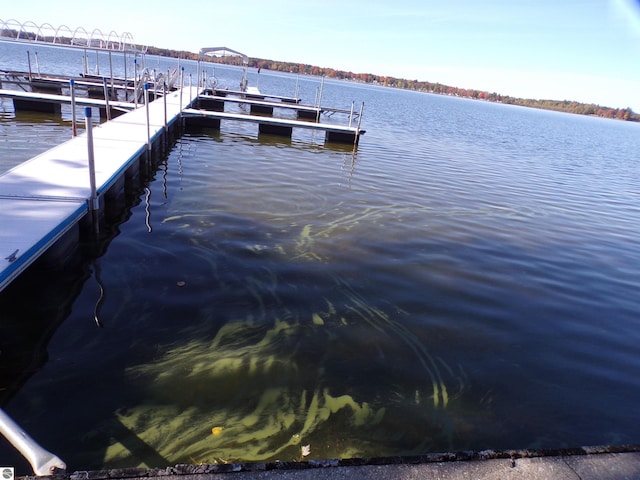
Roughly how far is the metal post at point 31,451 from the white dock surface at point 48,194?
6.68 ft

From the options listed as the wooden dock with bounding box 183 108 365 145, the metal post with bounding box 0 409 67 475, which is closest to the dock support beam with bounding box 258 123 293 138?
the wooden dock with bounding box 183 108 365 145

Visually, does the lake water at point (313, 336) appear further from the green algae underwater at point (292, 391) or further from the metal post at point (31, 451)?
the metal post at point (31, 451)

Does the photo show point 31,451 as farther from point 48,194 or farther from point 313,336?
point 48,194

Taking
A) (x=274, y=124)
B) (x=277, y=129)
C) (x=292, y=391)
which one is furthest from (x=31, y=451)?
(x=277, y=129)

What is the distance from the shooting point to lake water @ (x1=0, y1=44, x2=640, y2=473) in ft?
10.3

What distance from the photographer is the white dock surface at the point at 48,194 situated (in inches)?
157

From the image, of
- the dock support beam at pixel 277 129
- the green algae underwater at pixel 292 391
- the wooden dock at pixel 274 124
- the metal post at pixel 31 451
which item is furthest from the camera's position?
the dock support beam at pixel 277 129

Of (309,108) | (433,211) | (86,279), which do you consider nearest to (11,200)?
(86,279)

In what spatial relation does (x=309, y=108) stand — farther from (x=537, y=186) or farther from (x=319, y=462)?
(x=319, y=462)

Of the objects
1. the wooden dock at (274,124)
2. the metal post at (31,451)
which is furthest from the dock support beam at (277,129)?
the metal post at (31,451)

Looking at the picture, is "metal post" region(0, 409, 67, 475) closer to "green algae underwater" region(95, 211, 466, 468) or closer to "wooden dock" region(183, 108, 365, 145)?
"green algae underwater" region(95, 211, 466, 468)

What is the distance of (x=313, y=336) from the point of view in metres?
4.32

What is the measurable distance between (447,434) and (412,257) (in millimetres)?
3535

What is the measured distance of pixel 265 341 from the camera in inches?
163
